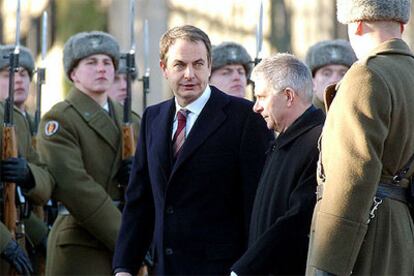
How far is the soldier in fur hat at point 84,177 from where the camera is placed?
866 centimetres

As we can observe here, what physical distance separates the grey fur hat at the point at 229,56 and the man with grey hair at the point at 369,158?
11.0 ft

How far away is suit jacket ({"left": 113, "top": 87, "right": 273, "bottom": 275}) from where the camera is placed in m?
6.91

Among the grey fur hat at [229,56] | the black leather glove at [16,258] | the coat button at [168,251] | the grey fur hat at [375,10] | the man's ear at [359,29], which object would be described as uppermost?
the grey fur hat at [375,10]

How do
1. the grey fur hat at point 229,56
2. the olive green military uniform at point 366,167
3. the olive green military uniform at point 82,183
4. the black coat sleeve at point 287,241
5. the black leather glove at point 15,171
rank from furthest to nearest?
the grey fur hat at point 229,56, the olive green military uniform at point 82,183, the black leather glove at point 15,171, the black coat sleeve at point 287,241, the olive green military uniform at point 366,167

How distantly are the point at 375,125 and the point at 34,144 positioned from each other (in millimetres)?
4794

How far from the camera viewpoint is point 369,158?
5.54m

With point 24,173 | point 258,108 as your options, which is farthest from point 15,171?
point 258,108

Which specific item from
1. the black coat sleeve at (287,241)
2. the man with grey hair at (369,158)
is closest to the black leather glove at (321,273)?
the man with grey hair at (369,158)

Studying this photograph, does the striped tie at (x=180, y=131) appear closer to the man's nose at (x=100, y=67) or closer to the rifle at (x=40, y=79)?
the man's nose at (x=100, y=67)

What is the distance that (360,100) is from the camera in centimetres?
558

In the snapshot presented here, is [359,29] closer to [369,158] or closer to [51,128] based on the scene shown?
[369,158]

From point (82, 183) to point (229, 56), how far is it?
1.29 metres

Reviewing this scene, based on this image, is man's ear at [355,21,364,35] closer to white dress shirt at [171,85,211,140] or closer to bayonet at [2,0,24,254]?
white dress shirt at [171,85,211,140]

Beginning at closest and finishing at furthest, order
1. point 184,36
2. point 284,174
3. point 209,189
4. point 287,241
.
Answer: point 287,241 → point 284,174 → point 209,189 → point 184,36
